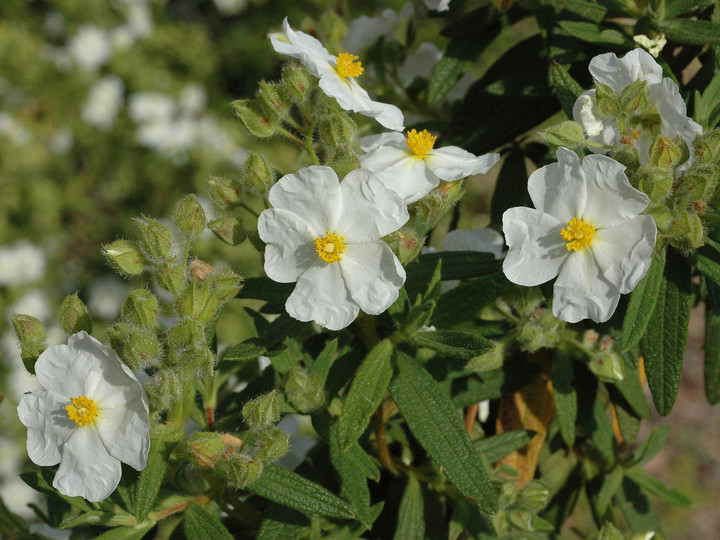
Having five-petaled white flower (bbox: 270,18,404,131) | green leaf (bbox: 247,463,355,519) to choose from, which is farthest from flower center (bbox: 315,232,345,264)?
green leaf (bbox: 247,463,355,519)

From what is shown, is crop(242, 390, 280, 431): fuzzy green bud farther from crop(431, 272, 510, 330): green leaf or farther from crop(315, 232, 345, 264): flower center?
crop(431, 272, 510, 330): green leaf

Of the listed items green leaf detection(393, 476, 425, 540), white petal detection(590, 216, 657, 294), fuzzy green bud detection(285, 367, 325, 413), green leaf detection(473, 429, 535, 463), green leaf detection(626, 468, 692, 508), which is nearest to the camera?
white petal detection(590, 216, 657, 294)

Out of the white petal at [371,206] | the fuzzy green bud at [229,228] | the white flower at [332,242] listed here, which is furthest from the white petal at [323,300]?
the fuzzy green bud at [229,228]

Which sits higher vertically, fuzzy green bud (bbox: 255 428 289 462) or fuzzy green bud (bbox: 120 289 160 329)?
→ fuzzy green bud (bbox: 120 289 160 329)

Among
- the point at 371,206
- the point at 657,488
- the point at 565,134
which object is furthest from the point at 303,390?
the point at 657,488

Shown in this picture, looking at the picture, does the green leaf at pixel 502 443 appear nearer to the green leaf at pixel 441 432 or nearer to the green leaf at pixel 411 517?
the green leaf at pixel 411 517

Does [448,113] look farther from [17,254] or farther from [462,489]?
[17,254]
